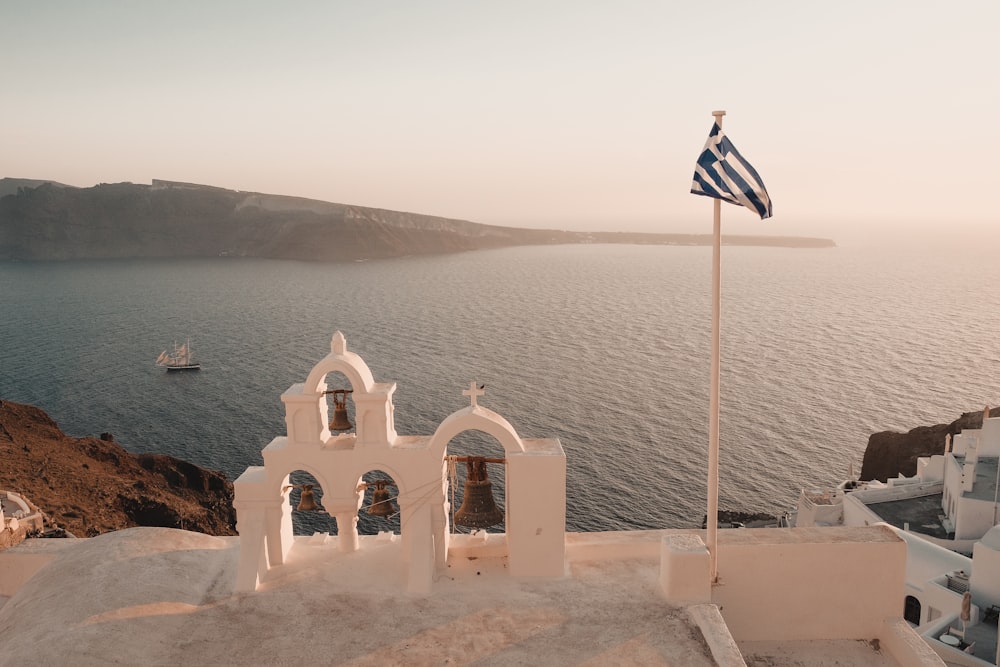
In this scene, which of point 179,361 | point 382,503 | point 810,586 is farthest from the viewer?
point 179,361

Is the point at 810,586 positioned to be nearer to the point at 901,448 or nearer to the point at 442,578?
the point at 442,578

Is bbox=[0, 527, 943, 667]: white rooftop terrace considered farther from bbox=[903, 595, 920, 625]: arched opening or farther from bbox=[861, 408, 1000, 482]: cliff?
bbox=[861, 408, 1000, 482]: cliff

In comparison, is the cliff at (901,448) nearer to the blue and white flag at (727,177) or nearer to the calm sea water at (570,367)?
the calm sea water at (570,367)

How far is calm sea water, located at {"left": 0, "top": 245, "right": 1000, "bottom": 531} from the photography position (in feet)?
176

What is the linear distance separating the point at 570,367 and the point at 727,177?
69290 mm

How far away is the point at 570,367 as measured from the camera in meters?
78.2

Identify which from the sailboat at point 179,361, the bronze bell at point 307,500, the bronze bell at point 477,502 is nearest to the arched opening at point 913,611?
the bronze bell at point 477,502

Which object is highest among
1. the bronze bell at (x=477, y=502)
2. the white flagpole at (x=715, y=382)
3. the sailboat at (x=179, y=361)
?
the white flagpole at (x=715, y=382)

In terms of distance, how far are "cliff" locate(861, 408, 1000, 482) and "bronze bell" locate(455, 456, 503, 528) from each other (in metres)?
50.7

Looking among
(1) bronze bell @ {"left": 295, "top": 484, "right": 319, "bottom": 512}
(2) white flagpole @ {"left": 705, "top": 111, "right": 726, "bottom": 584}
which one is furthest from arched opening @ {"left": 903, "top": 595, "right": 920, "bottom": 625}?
(1) bronze bell @ {"left": 295, "top": 484, "right": 319, "bottom": 512}

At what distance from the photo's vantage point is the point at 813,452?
185 ft

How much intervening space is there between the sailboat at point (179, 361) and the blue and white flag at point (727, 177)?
78068 mm

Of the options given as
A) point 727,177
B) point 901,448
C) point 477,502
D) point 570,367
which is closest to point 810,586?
point 477,502

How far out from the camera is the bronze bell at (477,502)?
10.5 m
